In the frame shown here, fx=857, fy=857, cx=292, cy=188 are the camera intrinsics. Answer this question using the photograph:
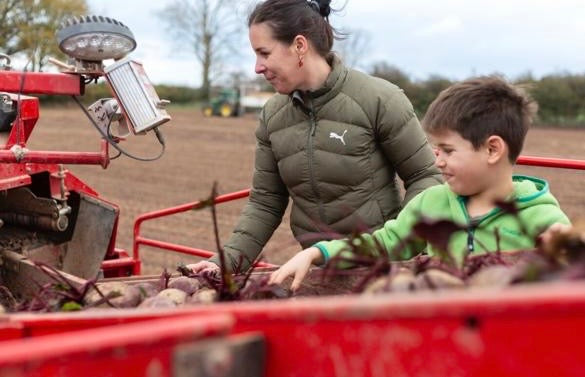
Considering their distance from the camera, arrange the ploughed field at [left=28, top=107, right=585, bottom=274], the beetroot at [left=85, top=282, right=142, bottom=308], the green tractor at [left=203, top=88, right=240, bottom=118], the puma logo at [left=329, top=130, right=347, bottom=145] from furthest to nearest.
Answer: the green tractor at [left=203, top=88, right=240, bottom=118] < the ploughed field at [left=28, top=107, right=585, bottom=274] < the puma logo at [left=329, top=130, right=347, bottom=145] < the beetroot at [left=85, top=282, right=142, bottom=308]

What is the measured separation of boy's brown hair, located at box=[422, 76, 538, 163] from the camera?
2.51 metres

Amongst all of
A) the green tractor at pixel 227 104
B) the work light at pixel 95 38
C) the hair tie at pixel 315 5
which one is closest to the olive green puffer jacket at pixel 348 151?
the hair tie at pixel 315 5

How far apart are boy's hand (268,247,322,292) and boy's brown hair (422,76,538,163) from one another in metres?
0.54

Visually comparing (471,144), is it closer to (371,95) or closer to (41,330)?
(371,95)

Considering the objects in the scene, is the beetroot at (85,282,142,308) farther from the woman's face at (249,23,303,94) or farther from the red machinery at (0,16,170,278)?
the woman's face at (249,23,303,94)

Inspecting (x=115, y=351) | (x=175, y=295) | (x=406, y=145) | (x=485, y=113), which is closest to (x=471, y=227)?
(x=485, y=113)

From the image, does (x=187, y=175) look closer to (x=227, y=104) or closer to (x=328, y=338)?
(x=328, y=338)

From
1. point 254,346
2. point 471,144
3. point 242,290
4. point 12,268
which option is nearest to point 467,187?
point 471,144

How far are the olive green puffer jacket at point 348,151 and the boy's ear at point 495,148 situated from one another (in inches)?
38.0

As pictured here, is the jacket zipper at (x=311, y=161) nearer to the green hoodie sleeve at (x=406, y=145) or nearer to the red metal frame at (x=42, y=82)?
the green hoodie sleeve at (x=406, y=145)

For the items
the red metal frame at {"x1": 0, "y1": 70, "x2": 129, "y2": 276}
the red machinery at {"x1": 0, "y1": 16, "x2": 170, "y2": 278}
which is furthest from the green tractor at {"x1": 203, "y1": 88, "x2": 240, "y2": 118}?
the red metal frame at {"x1": 0, "y1": 70, "x2": 129, "y2": 276}

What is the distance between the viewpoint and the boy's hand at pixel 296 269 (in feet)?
7.68

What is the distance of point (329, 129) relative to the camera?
348 cm

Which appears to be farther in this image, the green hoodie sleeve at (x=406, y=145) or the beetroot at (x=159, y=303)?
the green hoodie sleeve at (x=406, y=145)
